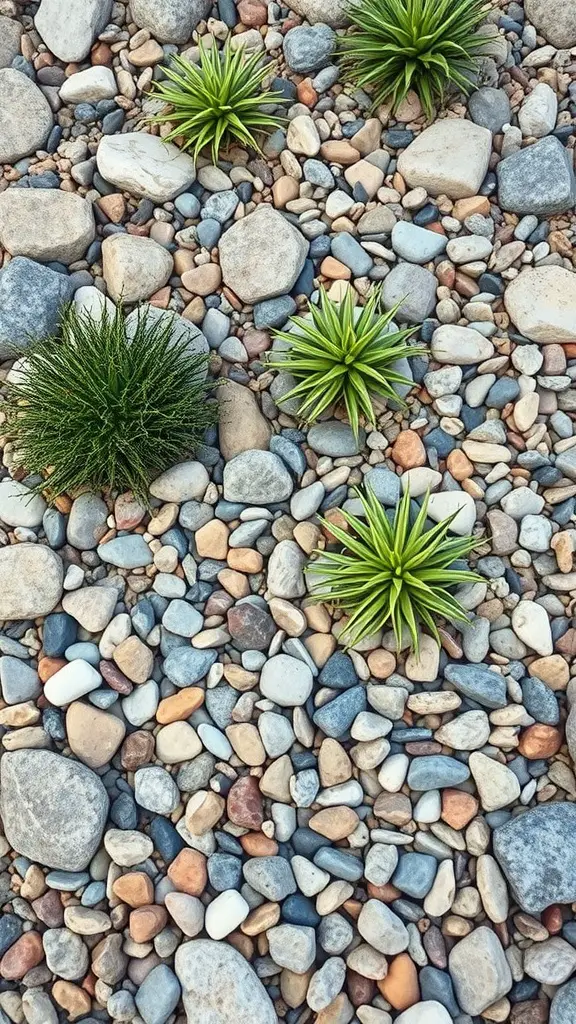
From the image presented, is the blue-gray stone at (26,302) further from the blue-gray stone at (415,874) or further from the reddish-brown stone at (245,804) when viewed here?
the blue-gray stone at (415,874)

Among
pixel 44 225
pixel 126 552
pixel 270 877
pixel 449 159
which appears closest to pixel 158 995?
pixel 270 877

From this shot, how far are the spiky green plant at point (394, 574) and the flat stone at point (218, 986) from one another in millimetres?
1406

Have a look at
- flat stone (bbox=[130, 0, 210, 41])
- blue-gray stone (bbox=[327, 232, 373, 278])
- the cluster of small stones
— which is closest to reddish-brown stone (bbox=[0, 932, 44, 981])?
the cluster of small stones

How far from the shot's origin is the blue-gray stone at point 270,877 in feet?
10.5

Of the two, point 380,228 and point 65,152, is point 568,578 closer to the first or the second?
point 380,228

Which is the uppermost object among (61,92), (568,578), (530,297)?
(61,92)

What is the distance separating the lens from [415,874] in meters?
3.23

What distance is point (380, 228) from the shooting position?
4.09m

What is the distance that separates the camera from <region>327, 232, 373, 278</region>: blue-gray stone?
404 centimetres

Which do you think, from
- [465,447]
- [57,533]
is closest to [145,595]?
[57,533]

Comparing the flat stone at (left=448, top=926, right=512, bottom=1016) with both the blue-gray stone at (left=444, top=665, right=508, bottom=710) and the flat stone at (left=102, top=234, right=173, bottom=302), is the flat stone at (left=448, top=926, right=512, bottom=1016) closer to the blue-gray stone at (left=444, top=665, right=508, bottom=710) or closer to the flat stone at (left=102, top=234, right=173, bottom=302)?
the blue-gray stone at (left=444, top=665, right=508, bottom=710)

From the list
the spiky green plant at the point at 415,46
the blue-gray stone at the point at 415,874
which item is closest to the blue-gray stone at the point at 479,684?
the blue-gray stone at the point at 415,874

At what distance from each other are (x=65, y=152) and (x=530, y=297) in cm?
277

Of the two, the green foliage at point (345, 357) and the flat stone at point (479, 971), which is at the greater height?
the green foliage at point (345, 357)
